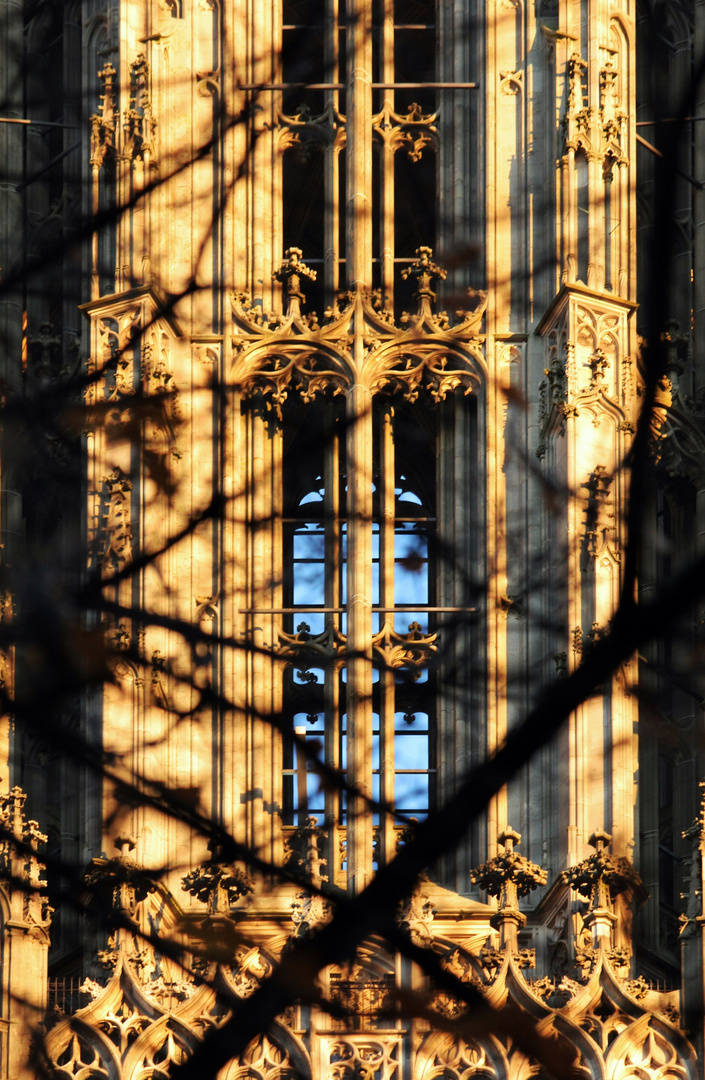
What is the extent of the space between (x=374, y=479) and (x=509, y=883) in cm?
582

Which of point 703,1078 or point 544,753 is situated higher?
point 544,753

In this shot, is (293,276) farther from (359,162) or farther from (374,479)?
(374,479)

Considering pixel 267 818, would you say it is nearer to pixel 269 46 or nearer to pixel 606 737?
pixel 606 737

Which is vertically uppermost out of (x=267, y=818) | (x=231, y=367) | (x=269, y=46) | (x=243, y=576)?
(x=269, y=46)

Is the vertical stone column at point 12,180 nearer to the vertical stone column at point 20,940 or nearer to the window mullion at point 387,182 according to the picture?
the window mullion at point 387,182

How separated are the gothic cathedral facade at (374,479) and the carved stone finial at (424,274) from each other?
0.05m

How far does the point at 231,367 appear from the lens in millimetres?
28406

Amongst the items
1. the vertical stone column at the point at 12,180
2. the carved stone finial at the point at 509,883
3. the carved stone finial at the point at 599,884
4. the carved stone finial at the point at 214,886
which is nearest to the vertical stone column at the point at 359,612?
the carved stone finial at the point at 214,886

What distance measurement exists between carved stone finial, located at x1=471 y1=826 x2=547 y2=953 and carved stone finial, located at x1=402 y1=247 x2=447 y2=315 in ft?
20.0

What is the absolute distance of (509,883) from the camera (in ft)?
79.4

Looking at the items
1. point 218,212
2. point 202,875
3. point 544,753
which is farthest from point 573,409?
point 218,212

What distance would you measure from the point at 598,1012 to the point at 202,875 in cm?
319

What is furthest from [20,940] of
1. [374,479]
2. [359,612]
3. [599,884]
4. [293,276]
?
[293,276]

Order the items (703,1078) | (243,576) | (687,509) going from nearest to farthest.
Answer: (703,1078) < (243,576) < (687,509)
